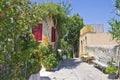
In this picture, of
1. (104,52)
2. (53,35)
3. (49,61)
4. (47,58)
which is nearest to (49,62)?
(49,61)

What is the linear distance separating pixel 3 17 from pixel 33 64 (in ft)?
18.2

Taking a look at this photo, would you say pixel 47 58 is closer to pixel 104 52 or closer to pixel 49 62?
pixel 49 62

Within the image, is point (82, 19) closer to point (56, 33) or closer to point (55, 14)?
point (56, 33)

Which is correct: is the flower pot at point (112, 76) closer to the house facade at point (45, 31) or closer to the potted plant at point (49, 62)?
the potted plant at point (49, 62)

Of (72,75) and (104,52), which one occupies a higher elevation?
(104,52)

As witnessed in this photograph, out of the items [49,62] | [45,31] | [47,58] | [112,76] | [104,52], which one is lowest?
[112,76]

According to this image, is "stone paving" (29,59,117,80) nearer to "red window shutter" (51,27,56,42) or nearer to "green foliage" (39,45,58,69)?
"green foliage" (39,45,58,69)

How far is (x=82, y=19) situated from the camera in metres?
47.5

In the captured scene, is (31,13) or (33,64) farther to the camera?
(33,64)

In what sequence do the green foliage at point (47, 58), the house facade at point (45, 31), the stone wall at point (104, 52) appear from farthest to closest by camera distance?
the house facade at point (45, 31)
the stone wall at point (104, 52)
the green foliage at point (47, 58)

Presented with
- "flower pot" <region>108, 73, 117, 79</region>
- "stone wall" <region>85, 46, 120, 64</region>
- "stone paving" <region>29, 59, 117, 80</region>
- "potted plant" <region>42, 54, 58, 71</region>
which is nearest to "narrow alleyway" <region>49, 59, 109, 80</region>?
"stone paving" <region>29, 59, 117, 80</region>

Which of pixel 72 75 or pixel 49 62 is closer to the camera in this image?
pixel 72 75

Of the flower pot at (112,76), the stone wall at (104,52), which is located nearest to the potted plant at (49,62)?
the stone wall at (104,52)

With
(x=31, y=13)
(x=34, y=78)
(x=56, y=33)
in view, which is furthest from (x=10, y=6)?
(x=56, y=33)
